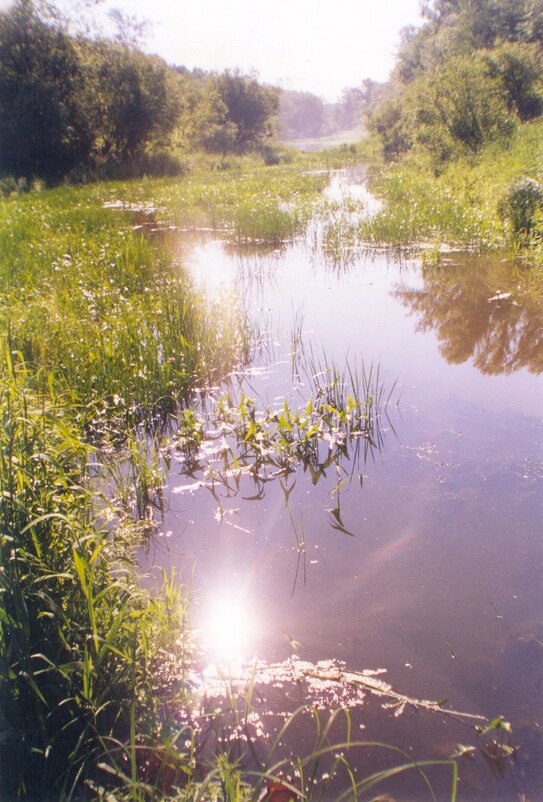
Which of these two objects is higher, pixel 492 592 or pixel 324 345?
pixel 324 345

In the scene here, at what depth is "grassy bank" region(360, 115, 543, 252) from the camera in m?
10.6

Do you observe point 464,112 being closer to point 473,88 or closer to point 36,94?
point 473,88

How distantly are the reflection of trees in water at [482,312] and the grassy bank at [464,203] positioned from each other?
3.18ft

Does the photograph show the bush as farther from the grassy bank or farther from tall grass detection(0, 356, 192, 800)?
tall grass detection(0, 356, 192, 800)

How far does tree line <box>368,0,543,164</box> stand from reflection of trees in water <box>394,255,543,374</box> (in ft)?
40.8

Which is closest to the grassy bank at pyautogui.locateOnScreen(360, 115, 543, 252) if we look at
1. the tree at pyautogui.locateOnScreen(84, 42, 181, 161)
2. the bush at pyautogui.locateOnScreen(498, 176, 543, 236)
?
the bush at pyautogui.locateOnScreen(498, 176, 543, 236)

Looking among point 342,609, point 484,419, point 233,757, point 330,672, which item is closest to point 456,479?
point 484,419

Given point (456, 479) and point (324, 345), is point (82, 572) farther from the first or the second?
point (324, 345)

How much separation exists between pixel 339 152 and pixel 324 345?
4215cm

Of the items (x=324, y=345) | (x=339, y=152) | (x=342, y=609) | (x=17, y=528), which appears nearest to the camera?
(x=17, y=528)

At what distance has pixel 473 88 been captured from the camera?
19.6 metres

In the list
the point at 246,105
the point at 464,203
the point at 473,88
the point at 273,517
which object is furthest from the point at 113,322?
the point at 246,105

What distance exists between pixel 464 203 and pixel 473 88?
981 centimetres

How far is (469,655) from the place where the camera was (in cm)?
253
